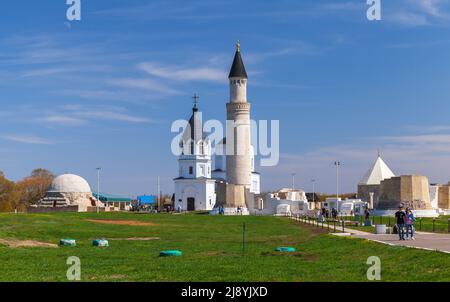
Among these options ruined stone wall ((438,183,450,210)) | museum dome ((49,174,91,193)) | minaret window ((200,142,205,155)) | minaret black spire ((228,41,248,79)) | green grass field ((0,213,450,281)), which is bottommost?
green grass field ((0,213,450,281))

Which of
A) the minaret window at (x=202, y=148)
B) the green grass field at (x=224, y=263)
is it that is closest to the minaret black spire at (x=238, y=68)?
the minaret window at (x=202, y=148)

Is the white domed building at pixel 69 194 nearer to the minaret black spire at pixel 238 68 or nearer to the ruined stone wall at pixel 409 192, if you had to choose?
the minaret black spire at pixel 238 68

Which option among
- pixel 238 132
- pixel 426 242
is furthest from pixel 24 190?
pixel 426 242

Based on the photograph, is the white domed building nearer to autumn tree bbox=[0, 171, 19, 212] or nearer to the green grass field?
autumn tree bbox=[0, 171, 19, 212]

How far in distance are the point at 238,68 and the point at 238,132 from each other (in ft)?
32.2

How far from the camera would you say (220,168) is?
125 metres

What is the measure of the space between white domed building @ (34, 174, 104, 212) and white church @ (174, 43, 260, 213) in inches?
559

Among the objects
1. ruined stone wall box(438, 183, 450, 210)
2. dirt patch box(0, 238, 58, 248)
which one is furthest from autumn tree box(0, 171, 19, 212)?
dirt patch box(0, 238, 58, 248)

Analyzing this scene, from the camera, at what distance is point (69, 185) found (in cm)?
11494

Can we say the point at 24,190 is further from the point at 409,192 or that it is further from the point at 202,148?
the point at 409,192

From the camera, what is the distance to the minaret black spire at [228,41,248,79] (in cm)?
10681
